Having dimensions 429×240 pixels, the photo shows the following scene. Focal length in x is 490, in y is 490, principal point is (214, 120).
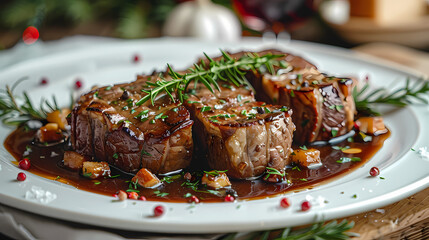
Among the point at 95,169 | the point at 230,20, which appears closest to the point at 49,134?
the point at 95,169

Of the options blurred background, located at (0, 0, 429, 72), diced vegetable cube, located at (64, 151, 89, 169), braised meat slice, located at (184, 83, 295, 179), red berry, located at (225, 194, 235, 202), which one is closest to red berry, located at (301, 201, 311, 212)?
red berry, located at (225, 194, 235, 202)

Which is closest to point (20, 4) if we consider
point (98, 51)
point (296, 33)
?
point (98, 51)

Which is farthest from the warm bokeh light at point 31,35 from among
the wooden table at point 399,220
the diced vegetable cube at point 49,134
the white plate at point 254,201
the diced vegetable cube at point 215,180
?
the wooden table at point 399,220

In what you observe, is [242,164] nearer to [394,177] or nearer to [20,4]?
[394,177]

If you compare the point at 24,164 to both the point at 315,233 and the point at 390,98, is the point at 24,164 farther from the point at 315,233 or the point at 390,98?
the point at 390,98

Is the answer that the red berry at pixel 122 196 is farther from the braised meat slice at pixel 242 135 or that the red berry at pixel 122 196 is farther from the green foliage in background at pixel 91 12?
the green foliage in background at pixel 91 12
